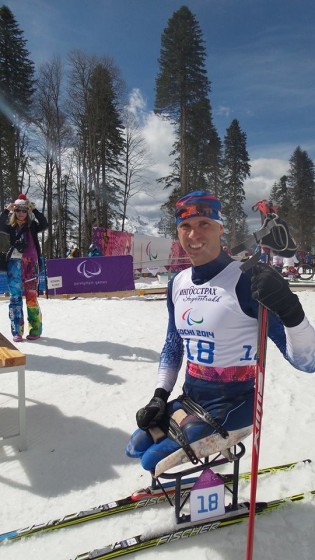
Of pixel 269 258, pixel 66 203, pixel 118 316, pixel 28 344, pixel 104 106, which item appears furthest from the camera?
pixel 66 203

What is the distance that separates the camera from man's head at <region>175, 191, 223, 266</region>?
202 centimetres

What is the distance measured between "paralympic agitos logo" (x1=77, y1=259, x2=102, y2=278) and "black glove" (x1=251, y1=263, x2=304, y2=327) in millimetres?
10625

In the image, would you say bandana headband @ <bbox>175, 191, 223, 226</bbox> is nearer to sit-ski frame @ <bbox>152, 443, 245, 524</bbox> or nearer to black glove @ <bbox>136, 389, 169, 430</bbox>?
black glove @ <bbox>136, 389, 169, 430</bbox>

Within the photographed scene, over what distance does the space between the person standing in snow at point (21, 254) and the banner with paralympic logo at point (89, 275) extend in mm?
5981

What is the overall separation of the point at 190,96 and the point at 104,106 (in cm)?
567

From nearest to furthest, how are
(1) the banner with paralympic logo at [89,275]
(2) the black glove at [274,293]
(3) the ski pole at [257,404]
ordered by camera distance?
(2) the black glove at [274,293] → (3) the ski pole at [257,404] → (1) the banner with paralympic logo at [89,275]

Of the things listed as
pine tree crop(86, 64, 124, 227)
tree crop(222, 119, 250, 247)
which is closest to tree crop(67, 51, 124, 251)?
pine tree crop(86, 64, 124, 227)

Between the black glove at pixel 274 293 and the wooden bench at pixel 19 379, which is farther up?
the black glove at pixel 274 293

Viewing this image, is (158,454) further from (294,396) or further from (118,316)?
(118,316)

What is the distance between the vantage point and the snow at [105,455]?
6.51ft

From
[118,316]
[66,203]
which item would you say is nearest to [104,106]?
[66,203]

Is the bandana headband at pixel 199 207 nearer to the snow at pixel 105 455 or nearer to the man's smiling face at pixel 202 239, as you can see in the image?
the man's smiling face at pixel 202 239

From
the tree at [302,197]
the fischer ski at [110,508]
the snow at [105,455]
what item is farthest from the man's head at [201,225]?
the tree at [302,197]

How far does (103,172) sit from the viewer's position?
24.5 meters
